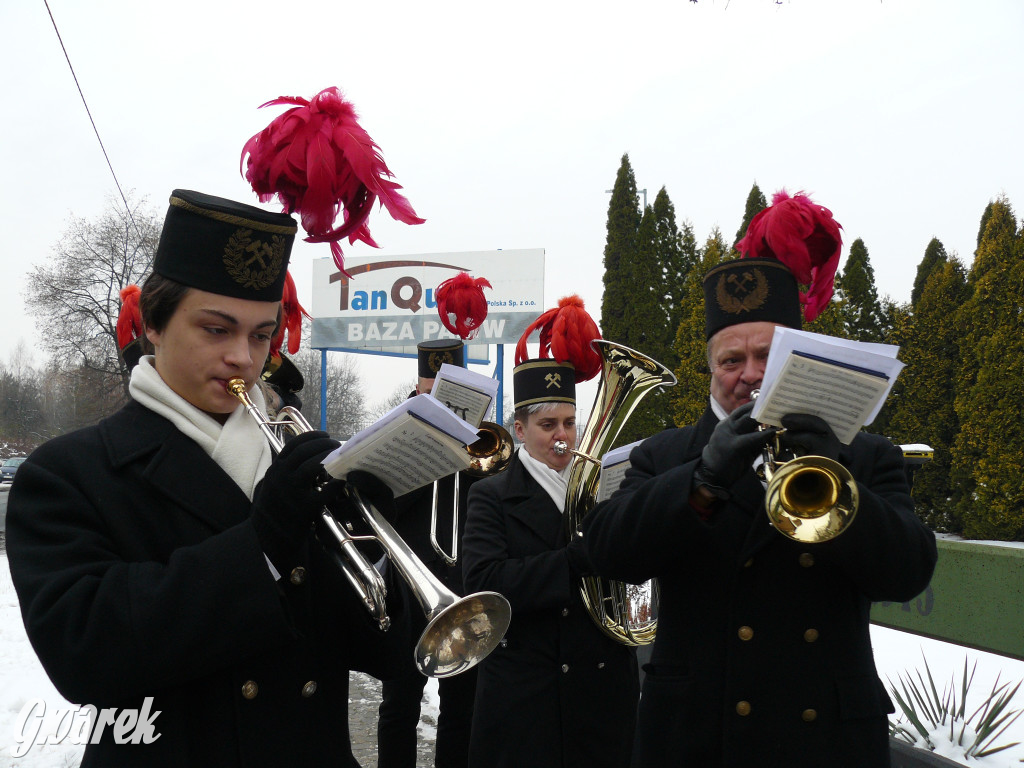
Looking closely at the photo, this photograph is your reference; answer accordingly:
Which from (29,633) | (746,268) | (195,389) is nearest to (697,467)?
(746,268)

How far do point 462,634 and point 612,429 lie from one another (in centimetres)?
199

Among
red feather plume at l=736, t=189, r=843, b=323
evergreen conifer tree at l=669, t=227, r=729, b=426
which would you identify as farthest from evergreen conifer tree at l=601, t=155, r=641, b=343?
red feather plume at l=736, t=189, r=843, b=323

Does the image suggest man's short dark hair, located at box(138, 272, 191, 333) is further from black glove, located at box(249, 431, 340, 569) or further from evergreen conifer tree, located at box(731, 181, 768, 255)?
evergreen conifer tree, located at box(731, 181, 768, 255)

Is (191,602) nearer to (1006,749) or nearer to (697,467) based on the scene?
(697,467)

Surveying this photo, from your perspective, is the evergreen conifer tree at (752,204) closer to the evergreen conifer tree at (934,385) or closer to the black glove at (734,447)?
the evergreen conifer tree at (934,385)

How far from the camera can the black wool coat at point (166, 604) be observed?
166cm

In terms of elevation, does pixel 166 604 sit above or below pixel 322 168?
below

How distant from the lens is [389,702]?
4.62 m

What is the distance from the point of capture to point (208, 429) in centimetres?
199

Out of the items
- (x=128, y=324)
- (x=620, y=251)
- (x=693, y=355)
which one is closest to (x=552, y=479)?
(x=128, y=324)

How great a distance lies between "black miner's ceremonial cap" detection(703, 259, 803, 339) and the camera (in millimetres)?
2717

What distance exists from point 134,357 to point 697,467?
11.3 ft

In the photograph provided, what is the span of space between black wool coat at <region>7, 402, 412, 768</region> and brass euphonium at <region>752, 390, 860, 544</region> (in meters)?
1.15

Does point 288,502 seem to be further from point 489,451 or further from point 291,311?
point 489,451
